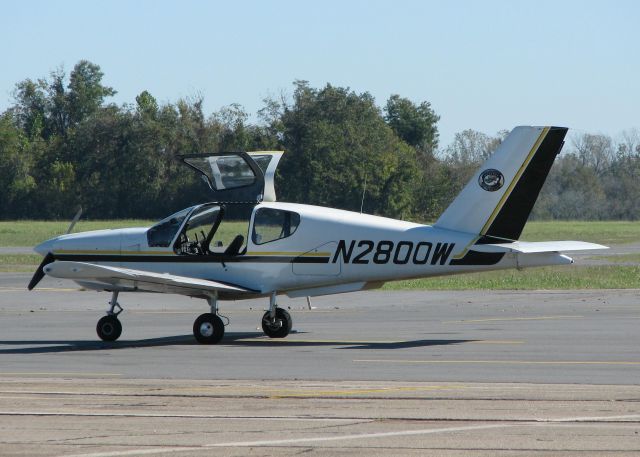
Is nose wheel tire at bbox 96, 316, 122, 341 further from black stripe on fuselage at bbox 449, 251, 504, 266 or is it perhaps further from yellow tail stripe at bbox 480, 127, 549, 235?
yellow tail stripe at bbox 480, 127, 549, 235

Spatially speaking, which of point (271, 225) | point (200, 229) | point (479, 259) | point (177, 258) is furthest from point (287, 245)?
point (479, 259)

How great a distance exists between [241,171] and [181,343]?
296cm

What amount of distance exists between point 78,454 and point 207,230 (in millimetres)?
9507

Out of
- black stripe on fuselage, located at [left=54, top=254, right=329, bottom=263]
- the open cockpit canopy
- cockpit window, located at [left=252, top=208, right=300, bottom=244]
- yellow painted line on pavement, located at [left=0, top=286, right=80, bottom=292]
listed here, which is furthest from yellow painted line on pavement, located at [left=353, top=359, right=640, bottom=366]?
yellow painted line on pavement, located at [left=0, top=286, right=80, bottom=292]

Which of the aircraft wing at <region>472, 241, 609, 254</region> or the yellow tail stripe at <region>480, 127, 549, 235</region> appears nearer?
the aircraft wing at <region>472, 241, 609, 254</region>

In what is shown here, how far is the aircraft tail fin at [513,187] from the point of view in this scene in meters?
16.8

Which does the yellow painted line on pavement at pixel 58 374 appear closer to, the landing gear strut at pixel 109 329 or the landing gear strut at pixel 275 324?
the landing gear strut at pixel 109 329

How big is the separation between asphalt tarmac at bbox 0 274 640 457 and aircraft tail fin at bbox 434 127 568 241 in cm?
172

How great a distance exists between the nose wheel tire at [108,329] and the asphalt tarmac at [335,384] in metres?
0.38

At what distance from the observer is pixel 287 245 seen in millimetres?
17516

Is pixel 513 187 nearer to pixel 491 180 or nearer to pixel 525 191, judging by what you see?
pixel 525 191

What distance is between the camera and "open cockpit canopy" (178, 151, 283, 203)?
59.5 ft

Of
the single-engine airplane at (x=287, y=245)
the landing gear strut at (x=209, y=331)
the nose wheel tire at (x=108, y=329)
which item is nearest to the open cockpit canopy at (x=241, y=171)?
the single-engine airplane at (x=287, y=245)

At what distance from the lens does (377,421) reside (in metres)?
9.89
